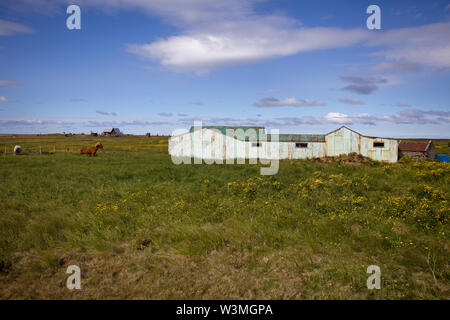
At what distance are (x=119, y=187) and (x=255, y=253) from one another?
8.95m

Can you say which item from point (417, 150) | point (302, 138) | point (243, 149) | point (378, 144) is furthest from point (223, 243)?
point (417, 150)

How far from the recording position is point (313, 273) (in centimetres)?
609

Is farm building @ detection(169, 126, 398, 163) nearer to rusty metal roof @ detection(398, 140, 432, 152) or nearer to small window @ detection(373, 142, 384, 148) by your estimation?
small window @ detection(373, 142, 384, 148)

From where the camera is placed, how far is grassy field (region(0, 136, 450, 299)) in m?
5.64

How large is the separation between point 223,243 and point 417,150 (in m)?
32.8

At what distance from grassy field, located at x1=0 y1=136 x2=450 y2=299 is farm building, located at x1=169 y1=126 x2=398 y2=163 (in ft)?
58.2

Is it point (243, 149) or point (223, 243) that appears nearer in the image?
point (223, 243)

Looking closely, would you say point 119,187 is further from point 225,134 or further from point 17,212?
point 225,134

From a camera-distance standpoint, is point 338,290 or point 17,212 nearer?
point 338,290

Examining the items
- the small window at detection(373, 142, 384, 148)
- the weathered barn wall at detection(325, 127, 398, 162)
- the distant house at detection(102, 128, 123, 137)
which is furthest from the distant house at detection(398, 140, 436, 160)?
the distant house at detection(102, 128, 123, 137)

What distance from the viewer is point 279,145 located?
1218 inches

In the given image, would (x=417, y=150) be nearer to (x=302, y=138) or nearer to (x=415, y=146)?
(x=415, y=146)

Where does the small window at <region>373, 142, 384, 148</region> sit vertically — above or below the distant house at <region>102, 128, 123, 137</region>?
below
